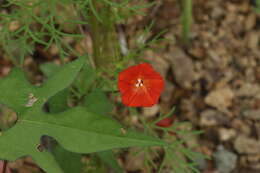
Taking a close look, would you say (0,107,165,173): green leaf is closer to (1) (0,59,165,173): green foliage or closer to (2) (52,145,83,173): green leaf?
(1) (0,59,165,173): green foliage

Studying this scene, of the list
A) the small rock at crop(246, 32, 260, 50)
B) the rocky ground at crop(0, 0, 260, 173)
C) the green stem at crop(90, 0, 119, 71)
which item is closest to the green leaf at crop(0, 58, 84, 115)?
the green stem at crop(90, 0, 119, 71)

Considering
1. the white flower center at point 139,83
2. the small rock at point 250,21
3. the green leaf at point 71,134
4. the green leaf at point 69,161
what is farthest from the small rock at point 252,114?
the green leaf at point 71,134

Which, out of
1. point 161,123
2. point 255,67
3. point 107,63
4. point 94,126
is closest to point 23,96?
A: point 94,126

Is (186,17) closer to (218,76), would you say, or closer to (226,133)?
(218,76)

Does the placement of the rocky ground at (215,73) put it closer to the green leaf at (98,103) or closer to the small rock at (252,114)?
the small rock at (252,114)

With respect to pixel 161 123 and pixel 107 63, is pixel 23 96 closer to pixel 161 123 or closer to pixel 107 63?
pixel 107 63
